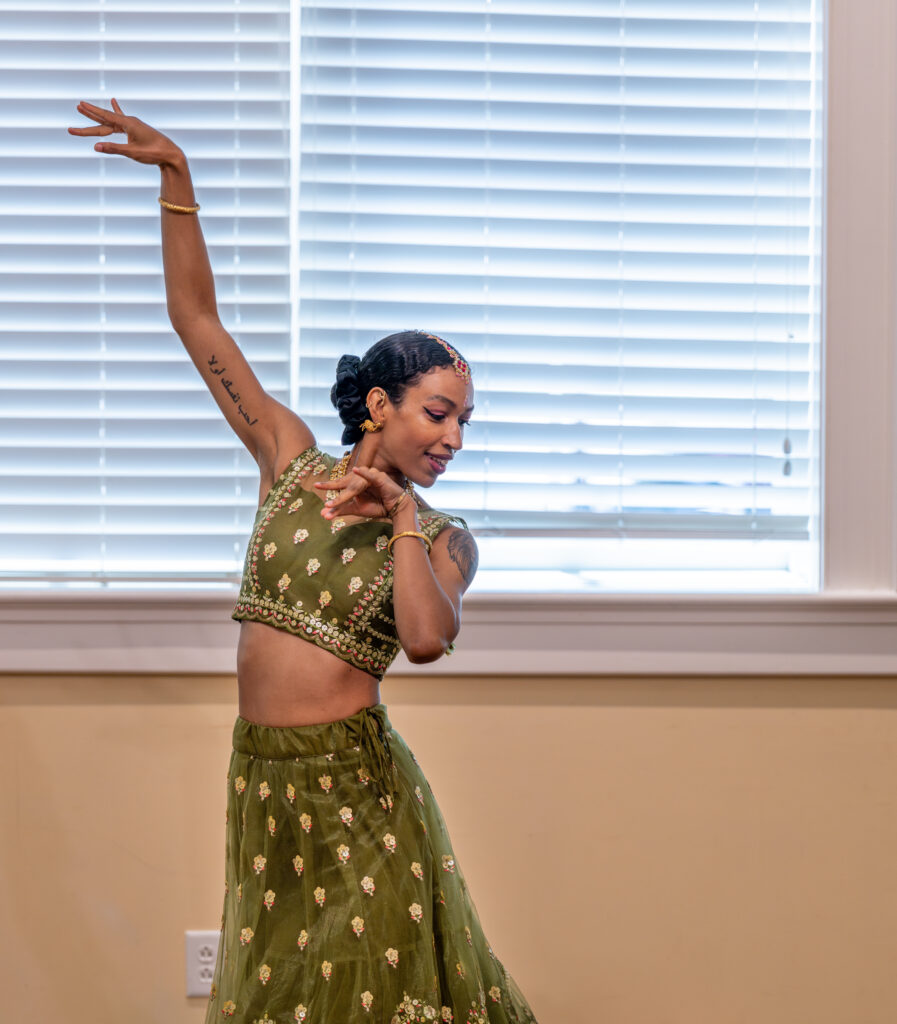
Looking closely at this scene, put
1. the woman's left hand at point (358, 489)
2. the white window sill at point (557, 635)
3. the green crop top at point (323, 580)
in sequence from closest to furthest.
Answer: the woman's left hand at point (358, 489), the green crop top at point (323, 580), the white window sill at point (557, 635)

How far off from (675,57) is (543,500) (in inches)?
33.9

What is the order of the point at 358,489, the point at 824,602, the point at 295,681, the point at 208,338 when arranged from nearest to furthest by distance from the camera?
the point at 358,489 → the point at 295,681 → the point at 208,338 → the point at 824,602

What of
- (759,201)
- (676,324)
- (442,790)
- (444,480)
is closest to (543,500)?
(444,480)

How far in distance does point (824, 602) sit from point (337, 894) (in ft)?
3.34

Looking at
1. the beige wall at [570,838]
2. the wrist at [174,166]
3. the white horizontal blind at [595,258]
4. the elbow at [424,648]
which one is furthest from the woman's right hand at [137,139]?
the beige wall at [570,838]

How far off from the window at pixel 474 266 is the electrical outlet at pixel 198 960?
0.66 metres

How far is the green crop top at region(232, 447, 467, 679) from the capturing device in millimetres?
1289

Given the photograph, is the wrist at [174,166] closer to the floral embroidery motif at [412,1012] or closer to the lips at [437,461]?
the lips at [437,461]

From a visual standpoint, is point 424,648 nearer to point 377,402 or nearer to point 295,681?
point 295,681

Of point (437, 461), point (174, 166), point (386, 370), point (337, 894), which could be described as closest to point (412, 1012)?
point (337, 894)

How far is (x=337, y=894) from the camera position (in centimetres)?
124

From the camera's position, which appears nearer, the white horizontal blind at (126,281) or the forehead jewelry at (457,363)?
the forehead jewelry at (457,363)

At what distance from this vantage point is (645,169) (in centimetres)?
182

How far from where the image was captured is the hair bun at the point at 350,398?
134cm
